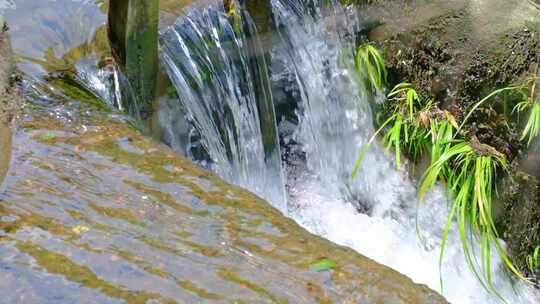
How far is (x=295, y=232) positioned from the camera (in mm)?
2064

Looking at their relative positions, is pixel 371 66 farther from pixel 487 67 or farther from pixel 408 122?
pixel 487 67

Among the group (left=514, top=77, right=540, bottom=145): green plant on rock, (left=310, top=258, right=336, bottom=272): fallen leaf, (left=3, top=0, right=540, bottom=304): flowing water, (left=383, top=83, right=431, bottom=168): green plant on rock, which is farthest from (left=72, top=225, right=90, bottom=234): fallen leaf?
(left=514, top=77, right=540, bottom=145): green plant on rock

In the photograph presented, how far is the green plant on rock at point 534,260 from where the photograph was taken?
380 centimetres

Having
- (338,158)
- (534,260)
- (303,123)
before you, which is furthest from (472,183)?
(303,123)

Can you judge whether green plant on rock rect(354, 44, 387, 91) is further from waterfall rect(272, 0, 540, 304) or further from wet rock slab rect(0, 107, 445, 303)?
wet rock slab rect(0, 107, 445, 303)

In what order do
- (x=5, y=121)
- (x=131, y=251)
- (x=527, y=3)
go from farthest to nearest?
(x=527, y=3)
(x=5, y=121)
(x=131, y=251)

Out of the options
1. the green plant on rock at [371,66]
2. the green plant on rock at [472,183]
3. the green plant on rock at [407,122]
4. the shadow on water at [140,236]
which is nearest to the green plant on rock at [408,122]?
the green plant on rock at [407,122]

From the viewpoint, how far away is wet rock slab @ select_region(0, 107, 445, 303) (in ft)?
5.93

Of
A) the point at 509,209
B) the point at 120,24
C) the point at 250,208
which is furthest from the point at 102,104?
the point at 509,209

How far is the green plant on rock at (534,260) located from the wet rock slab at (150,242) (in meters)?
2.18

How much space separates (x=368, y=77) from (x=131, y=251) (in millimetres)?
2681

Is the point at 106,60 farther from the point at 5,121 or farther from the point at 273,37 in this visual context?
the point at 273,37

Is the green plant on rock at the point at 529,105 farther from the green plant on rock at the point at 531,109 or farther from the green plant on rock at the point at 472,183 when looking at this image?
the green plant on rock at the point at 472,183

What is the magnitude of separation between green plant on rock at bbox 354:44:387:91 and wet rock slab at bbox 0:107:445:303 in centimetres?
209
